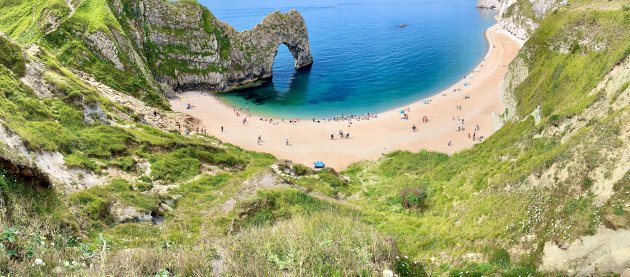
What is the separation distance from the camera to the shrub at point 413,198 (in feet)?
113

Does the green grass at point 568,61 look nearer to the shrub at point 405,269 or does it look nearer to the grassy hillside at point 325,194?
the grassy hillside at point 325,194

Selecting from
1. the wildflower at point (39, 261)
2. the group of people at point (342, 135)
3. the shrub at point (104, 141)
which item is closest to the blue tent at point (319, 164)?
the group of people at point (342, 135)

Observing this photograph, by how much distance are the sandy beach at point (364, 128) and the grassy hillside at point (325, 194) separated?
346 inches

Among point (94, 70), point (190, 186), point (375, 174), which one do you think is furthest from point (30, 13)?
point (375, 174)

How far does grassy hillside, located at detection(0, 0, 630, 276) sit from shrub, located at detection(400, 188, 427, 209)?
0.15m

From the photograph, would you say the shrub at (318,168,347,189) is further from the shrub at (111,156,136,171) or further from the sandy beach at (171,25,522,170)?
the shrub at (111,156,136,171)

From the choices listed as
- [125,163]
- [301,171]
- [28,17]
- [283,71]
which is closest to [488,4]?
[283,71]

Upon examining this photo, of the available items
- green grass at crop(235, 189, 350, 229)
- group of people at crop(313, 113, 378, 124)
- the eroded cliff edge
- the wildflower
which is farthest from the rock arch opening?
the wildflower

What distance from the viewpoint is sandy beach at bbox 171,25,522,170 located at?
204ft

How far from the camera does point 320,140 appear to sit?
66500 mm

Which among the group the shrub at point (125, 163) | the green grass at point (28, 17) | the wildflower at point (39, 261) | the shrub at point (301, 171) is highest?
the wildflower at point (39, 261)

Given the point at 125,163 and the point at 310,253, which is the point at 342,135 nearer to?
the point at 125,163

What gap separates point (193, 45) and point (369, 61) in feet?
153

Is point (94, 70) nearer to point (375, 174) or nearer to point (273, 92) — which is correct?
point (273, 92)
